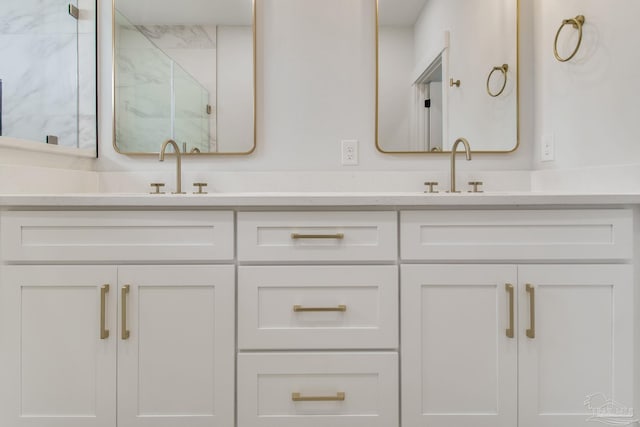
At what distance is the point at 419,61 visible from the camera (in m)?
1.80

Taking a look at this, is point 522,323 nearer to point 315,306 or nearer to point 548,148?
point 315,306

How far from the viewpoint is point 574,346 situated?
4.13 ft

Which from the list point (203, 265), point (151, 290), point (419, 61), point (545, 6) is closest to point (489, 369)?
point (203, 265)

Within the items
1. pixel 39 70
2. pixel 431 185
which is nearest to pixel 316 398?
pixel 431 185

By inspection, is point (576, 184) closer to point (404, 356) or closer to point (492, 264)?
point (492, 264)

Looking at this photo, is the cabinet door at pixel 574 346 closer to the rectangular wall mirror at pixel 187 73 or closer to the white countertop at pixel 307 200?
the white countertop at pixel 307 200

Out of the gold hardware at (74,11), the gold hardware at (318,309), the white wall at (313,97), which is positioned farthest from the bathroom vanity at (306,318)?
the gold hardware at (74,11)

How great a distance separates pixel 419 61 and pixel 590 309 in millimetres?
1132

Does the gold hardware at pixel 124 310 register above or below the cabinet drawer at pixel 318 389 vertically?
above

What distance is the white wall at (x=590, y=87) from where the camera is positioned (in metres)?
1.33

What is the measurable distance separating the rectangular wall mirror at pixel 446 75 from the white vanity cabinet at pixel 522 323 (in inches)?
26.0

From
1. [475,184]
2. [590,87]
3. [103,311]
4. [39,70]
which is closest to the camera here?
[103,311]

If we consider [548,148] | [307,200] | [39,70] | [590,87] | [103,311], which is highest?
[39,70]

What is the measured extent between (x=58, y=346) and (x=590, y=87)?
6.29 ft
